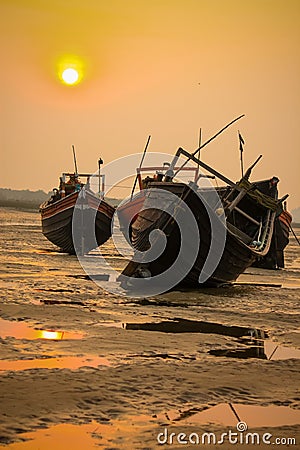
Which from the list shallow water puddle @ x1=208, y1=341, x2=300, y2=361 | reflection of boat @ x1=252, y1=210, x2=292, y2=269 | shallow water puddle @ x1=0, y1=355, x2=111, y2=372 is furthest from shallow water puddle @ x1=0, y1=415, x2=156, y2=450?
reflection of boat @ x1=252, y1=210, x2=292, y2=269

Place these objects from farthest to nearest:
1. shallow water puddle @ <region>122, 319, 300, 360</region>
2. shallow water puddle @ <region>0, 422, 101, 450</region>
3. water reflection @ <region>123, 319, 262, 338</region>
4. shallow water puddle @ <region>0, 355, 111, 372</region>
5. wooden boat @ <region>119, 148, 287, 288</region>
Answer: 1. wooden boat @ <region>119, 148, 287, 288</region>
2. water reflection @ <region>123, 319, 262, 338</region>
3. shallow water puddle @ <region>122, 319, 300, 360</region>
4. shallow water puddle @ <region>0, 355, 111, 372</region>
5. shallow water puddle @ <region>0, 422, 101, 450</region>

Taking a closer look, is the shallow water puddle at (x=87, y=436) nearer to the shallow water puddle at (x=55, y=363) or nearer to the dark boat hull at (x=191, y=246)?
the shallow water puddle at (x=55, y=363)

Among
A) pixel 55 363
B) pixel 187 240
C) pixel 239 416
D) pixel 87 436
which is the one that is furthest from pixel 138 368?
pixel 187 240

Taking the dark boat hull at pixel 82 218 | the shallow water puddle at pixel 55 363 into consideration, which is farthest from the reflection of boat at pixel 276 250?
the shallow water puddle at pixel 55 363

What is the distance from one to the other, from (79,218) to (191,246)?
35.4ft

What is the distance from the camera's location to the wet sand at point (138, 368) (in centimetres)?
571

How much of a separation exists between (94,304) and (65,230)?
13.8 metres

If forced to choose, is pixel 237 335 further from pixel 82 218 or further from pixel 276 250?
pixel 82 218

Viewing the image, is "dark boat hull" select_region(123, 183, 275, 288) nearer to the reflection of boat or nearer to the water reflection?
the water reflection

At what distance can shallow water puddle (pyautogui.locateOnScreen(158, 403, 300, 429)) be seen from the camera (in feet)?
19.5

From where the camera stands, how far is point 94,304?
12422mm

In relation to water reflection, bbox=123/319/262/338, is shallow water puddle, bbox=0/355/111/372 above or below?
below

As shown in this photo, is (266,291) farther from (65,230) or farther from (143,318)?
(65,230)

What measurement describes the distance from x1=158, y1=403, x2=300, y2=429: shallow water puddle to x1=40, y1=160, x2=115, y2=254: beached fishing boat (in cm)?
1925
